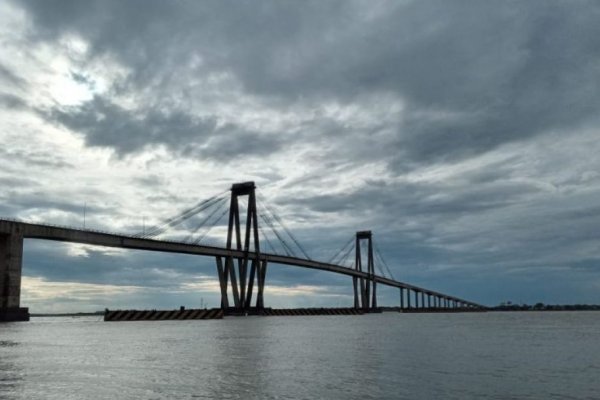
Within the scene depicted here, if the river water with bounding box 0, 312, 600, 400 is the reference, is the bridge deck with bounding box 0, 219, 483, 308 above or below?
above

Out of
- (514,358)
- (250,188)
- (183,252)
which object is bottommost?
(514,358)

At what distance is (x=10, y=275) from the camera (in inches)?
2795

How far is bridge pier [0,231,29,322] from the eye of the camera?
70875 mm

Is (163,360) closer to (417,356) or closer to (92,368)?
(92,368)

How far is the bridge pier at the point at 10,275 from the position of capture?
233 ft

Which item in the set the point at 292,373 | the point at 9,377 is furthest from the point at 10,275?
the point at 292,373

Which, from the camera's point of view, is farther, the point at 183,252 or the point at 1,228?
the point at 183,252

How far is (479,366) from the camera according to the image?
25359 millimetres

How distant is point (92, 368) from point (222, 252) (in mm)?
99508

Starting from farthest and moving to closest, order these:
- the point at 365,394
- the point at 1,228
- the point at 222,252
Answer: the point at 222,252 < the point at 1,228 < the point at 365,394

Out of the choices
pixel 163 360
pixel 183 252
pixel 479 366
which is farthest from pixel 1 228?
pixel 479 366

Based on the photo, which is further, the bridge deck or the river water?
the bridge deck

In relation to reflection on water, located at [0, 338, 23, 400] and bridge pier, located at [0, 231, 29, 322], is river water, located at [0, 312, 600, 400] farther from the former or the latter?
bridge pier, located at [0, 231, 29, 322]

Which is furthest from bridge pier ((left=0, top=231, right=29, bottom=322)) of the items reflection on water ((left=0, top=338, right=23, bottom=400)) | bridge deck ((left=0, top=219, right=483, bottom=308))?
reflection on water ((left=0, top=338, right=23, bottom=400))
